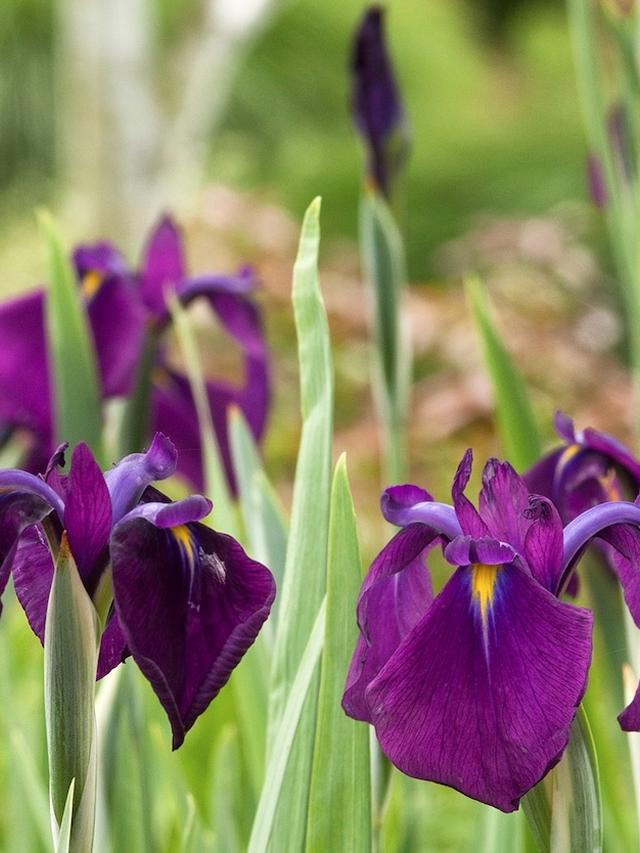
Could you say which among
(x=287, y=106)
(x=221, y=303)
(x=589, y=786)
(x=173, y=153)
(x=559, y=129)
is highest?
(x=287, y=106)

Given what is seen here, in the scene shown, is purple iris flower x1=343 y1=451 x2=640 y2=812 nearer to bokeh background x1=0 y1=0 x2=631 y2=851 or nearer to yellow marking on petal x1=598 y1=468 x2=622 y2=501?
yellow marking on petal x1=598 y1=468 x2=622 y2=501

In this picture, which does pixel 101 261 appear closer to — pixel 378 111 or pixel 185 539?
pixel 378 111

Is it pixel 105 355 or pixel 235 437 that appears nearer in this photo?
pixel 235 437

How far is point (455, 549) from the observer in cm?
41

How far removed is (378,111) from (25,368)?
365mm

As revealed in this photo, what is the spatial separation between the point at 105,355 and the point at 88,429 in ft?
0.34

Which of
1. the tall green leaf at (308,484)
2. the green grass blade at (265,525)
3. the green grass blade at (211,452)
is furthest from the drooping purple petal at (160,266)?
the tall green leaf at (308,484)

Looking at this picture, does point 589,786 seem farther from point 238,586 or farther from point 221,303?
point 221,303

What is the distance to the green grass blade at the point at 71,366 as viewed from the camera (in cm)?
79

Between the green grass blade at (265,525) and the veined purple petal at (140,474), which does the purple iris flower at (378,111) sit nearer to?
the green grass blade at (265,525)

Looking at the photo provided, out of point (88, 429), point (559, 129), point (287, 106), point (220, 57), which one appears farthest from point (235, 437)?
point (287, 106)

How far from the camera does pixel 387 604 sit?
46 centimetres

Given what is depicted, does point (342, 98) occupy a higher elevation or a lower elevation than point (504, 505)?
higher

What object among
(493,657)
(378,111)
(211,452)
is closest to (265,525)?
(211,452)
